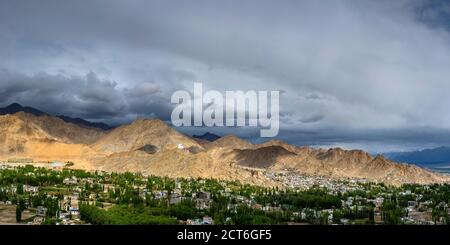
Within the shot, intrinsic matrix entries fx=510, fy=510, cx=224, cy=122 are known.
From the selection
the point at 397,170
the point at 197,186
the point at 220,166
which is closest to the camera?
the point at 197,186

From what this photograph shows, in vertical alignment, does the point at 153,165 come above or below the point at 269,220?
above

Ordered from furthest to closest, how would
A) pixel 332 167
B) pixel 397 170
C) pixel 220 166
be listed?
pixel 332 167 < pixel 397 170 < pixel 220 166

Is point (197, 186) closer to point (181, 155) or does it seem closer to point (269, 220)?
point (181, 155)

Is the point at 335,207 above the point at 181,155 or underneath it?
underneath

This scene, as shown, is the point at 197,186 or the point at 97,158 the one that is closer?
the point at 197,186

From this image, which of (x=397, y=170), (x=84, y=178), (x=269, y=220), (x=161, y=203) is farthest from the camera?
(x=397, y=170)

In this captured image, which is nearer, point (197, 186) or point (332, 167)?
point (197, 186)
